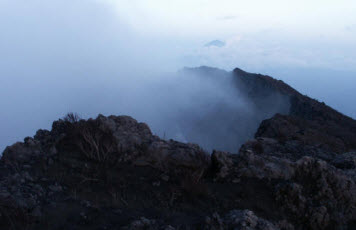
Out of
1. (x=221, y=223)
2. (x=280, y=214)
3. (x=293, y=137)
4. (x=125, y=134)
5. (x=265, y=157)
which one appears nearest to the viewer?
(x=221, y=223)

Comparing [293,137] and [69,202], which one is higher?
[293,137]

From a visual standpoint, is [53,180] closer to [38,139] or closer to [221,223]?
[38,139]

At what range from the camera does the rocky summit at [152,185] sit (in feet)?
13.6

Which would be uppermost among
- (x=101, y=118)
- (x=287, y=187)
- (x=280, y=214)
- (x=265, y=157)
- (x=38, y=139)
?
(x=101, y=118)

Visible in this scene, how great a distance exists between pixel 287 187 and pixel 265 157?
889 millimetres

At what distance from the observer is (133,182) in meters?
5.33

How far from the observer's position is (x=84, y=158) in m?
5.99

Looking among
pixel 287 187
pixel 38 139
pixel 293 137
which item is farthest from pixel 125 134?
pixel 293 137

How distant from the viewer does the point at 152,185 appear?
5250mm

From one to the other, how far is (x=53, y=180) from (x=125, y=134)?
1.80m

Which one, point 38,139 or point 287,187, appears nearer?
point 287,187

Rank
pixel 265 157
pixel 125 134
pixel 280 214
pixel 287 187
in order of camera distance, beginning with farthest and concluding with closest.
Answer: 1. pixel 125 134
2. pixel 265 157
3. pixel 287 187
4. pixel 280 214

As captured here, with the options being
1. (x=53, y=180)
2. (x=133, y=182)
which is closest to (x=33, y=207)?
(x=53, y=180)

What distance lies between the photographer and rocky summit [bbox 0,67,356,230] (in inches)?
163
